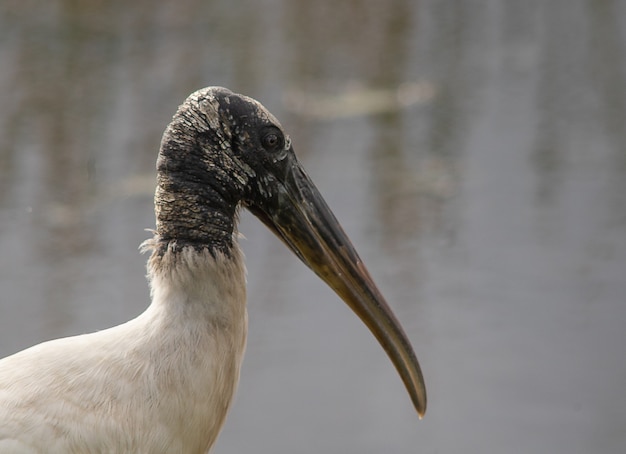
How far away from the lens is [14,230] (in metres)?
6.14

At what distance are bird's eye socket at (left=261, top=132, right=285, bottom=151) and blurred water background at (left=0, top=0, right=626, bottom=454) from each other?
7.42 ft

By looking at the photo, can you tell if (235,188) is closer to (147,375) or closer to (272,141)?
(272,141)

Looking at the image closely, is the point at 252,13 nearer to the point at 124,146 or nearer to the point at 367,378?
the point at 124,146

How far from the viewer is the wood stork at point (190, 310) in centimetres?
246

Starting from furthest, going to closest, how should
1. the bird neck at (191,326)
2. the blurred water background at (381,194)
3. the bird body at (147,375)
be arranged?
the blurred water background at (381,194) < the bird neck at (191,326) < the bird body at (147,375)

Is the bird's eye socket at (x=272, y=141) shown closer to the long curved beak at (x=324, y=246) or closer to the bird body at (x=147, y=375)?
the long curved beak at (x=324, y=246)

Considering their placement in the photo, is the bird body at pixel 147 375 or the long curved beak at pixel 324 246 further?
the long curved beak at pixel 324 246

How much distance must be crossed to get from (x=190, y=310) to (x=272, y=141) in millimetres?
437

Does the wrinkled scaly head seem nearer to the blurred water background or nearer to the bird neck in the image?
the bird neck

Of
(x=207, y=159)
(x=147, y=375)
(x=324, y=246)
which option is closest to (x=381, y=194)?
(x=324, y=246)

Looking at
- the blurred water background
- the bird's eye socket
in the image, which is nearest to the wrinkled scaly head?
the bird's eye socket

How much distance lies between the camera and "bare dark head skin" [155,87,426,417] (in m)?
2.58

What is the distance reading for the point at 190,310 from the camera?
8.43 feet

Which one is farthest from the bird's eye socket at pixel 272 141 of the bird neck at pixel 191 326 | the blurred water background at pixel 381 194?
the blurred water background at pixel 381 194
